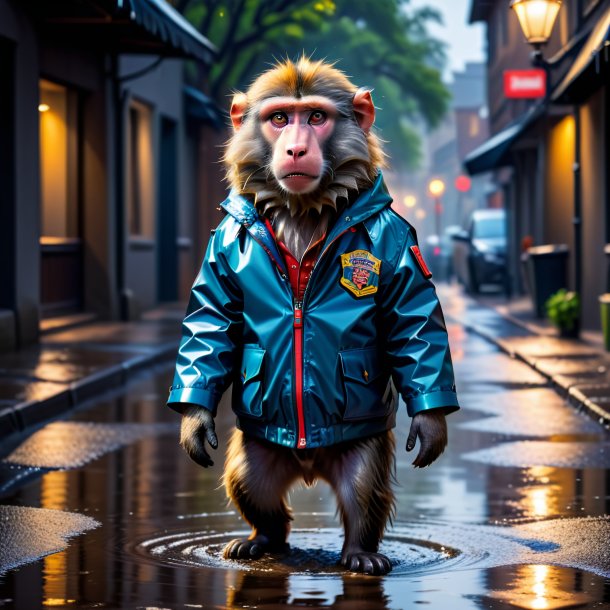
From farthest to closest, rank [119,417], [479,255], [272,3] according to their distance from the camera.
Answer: [479,255] < [272,3] < [119,417]

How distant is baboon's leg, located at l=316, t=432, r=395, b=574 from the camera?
5078mm

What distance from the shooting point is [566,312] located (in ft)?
58.8

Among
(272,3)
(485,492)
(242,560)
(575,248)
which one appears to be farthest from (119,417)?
(272,3)

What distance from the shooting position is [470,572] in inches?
205

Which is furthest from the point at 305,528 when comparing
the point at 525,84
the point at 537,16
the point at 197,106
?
the point at 197,106

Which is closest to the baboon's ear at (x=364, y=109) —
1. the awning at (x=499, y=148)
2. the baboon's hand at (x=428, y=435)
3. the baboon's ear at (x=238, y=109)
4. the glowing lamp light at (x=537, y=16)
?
the baboon's ear at (x=238, y=109)

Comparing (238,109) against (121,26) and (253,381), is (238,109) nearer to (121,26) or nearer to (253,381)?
(253,381)

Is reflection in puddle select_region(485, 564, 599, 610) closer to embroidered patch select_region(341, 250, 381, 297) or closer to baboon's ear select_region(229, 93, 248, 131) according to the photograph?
embroidered patch select_region(341, 250, 381, 297)

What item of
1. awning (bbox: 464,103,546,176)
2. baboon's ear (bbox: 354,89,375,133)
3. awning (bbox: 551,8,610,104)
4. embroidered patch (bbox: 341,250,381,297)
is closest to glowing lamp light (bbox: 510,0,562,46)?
awning (bbox: 551,8,610,104)

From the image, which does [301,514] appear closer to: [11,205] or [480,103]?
[11,205]

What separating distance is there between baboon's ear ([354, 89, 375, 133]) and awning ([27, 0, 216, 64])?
31.5 feet

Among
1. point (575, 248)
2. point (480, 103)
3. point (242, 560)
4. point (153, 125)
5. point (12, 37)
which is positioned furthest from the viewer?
point (480, 103)

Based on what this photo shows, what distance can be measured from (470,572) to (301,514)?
1599 millimetres

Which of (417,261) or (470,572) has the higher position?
(417,261)
